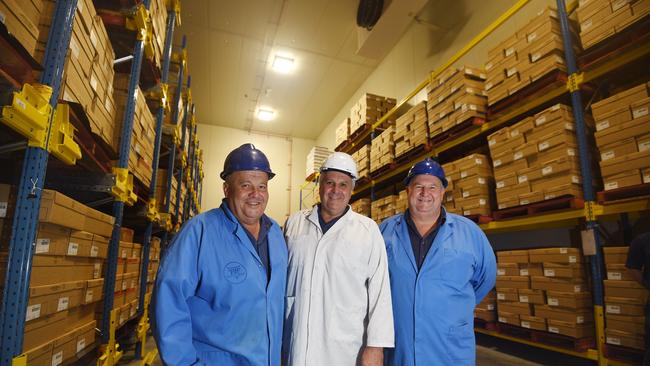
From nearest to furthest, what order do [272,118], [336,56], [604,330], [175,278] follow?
[175,278], [604,330], [336,56], [272,118]

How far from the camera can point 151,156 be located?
480cm

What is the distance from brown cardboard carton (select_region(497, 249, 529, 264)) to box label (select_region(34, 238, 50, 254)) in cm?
485

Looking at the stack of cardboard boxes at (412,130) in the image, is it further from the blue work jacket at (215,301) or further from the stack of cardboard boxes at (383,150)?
the blue work jacket at (215,301)

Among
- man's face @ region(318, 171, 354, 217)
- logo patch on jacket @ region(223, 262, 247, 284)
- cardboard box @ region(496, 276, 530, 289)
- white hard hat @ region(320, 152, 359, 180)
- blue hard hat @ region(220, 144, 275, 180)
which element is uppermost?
white hard hat @ region(320, 152, 359, 180)

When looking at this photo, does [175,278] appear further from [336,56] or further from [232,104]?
[232,104]

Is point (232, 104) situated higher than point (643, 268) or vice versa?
point (232, 104)

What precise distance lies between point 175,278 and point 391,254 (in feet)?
5.15

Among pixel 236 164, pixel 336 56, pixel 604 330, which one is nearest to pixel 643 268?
pixel 604 330

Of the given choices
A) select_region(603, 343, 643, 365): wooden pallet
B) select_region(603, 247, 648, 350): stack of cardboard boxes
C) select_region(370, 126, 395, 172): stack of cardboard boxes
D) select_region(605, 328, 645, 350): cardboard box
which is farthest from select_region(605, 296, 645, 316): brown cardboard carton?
select_region(370, 126, 395, 172): stack of cardboard boxes

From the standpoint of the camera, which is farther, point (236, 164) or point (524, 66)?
point (524, 66)

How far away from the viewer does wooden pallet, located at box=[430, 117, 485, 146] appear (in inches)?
211

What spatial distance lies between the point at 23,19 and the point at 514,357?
19.5 feet

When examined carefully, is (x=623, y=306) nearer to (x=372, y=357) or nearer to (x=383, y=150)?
→ (x=372, y=357)

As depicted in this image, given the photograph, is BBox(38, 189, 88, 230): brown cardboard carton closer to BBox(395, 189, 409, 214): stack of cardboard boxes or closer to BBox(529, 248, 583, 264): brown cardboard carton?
BBox(529, 248, 583, 264): brown cardboard carton
